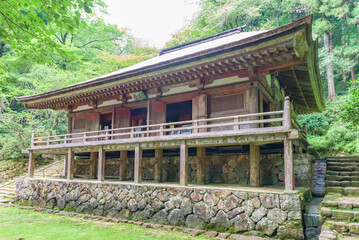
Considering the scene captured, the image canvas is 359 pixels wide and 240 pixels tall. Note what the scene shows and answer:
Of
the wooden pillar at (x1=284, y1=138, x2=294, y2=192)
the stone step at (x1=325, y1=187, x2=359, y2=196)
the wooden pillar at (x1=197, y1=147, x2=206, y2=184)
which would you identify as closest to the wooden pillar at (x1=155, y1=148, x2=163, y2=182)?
the wooden pillar at (x1=197, y1=147, x2=206, y2=184)

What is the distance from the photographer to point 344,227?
6.05 meters

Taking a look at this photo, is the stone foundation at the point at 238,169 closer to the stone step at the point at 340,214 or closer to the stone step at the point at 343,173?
the stone step at the point at 343,173

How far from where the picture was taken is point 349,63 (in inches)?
850

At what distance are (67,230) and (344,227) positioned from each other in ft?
27.7

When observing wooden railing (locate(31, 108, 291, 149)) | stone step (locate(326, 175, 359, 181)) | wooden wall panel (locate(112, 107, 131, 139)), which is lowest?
stone step (locate(326, 175, 359, 181))

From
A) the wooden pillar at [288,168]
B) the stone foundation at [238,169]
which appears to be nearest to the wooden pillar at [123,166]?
the stone foundation at [238,169]

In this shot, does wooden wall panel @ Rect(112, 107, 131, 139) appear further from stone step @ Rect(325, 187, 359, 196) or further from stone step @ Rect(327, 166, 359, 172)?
stone step @ Rect(327, 166, 359, 172)

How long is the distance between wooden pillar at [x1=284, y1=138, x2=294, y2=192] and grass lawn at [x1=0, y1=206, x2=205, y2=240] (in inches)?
119

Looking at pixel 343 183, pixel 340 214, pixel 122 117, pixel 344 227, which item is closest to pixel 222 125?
pixel 340 214

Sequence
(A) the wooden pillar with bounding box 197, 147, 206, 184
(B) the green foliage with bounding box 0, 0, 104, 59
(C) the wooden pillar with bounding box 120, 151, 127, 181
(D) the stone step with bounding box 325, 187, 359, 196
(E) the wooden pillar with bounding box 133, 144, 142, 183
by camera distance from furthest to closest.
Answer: (C) the wooden pillar with bounding box 120, 151, 127, 181
(A) the wooden pillar with bounding box 197, 147, 206, 184
(E) the wooden pillar with bounding box 133, 144, 142, 183
(D) the stone step with bounding box 325, 187, 359, 196
(B) the green foliage with bounding box 0, 0, 104, 59

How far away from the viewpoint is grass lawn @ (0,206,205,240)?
8.06 m

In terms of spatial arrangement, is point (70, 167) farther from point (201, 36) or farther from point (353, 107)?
point (201, 36)

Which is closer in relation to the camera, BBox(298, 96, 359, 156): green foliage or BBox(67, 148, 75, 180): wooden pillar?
BBox(67, 148, 75, 180): wooden pillar

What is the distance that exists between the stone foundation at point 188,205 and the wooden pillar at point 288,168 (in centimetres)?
31
